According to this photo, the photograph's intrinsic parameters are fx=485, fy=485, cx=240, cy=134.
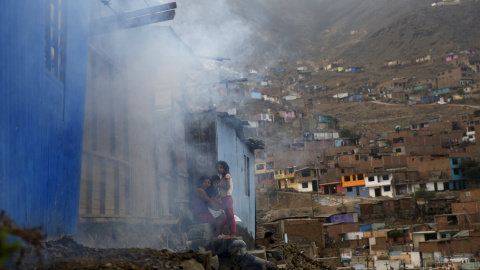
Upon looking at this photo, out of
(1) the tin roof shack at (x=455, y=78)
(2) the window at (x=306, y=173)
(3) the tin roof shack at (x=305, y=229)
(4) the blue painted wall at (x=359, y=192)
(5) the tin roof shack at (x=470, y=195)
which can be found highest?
(1) the tin roof shack at (x=455, y=78)

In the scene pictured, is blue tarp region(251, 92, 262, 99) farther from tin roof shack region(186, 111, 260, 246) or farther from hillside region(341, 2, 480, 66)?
tin roof shack region(186, 111, 260, 246)

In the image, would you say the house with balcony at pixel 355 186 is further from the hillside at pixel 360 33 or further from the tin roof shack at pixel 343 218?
the hillside at pixel 360 33

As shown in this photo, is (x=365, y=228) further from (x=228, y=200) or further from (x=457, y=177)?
(x=228, y=200)

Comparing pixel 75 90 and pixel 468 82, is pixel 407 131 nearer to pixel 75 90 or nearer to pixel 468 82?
pixel 468 82

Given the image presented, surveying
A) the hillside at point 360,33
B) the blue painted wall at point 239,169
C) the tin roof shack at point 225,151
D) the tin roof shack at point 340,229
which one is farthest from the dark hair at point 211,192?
the hillside at point 360,33

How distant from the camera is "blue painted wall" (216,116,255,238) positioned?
1099 cm

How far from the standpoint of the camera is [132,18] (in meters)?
7.05

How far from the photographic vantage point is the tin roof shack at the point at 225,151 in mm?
10242

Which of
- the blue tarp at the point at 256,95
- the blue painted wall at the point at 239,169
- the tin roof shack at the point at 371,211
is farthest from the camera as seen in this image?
the blue tarp at the point at 256,95

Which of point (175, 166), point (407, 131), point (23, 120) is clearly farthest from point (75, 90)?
point (407, 131)

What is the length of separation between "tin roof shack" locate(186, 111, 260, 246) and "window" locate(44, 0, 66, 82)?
15.4 ft

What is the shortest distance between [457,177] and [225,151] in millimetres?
53447

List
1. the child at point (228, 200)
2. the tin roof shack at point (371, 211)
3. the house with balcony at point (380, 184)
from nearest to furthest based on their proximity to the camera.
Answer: the child at point (228, 200), the tin roof shack at point (371, 211), the house with balcony at point (380, 184)

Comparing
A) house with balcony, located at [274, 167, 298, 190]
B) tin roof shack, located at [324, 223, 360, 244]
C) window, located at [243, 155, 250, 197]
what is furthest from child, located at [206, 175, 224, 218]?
house with balcony, located at [274, 167, 298, 190]
